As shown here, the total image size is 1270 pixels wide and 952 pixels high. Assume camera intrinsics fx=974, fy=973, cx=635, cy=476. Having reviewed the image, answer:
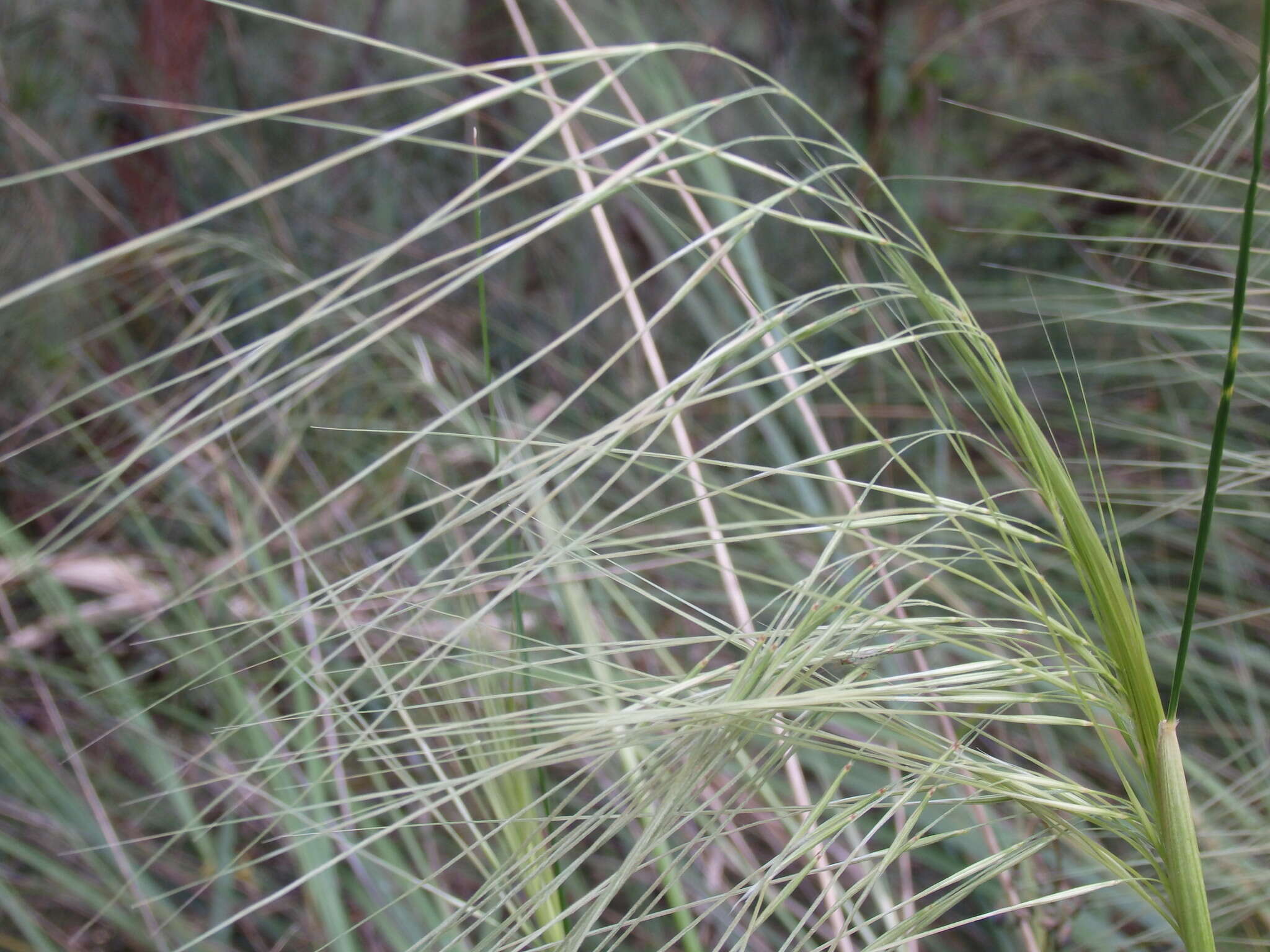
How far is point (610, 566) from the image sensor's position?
0.40 metres

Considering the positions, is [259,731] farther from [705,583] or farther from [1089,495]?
[1089,495]

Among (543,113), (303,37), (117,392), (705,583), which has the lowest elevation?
(705,583)

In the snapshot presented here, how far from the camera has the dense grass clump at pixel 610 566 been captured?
9.6 inches

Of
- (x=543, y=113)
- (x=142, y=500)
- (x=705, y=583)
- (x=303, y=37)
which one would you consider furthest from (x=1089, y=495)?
(x=303, y=37)

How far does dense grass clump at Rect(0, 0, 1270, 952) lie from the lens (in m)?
0.24

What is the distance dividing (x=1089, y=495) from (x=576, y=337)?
2.23 feet

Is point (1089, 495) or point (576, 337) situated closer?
point (1089, 495)

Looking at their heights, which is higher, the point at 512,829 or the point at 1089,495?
the point at 512,829

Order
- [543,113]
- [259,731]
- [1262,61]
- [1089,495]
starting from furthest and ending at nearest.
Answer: [543,113] < [1089,495] < [259,731] < [1262,61]

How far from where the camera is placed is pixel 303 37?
1994 mm

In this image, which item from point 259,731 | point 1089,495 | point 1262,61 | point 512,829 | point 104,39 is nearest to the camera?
point 1262,61

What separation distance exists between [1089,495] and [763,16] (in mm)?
907

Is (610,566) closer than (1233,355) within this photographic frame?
No

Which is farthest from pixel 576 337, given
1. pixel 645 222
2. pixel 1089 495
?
pixel 1089 495
